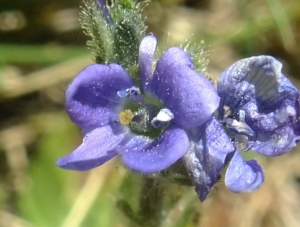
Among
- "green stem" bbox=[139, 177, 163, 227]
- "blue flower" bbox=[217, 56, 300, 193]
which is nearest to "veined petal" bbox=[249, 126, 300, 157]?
"blue flower" bbox=[217, 56, 300, 193]

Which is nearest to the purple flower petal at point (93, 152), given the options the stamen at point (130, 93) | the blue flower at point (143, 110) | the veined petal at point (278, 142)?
the blue flower at point (143, 110)

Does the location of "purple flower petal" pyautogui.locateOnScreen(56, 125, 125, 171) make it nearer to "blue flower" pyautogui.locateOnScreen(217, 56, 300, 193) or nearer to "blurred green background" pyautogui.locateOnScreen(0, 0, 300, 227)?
"blue flower" pyautogui.locateOnScreen(217, 56, 300, 193)

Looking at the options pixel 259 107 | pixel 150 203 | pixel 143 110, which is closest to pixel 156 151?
pixel 143 110

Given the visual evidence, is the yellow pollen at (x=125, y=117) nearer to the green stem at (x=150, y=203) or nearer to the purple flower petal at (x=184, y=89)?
the purple flower petal at (x=184, y=89)

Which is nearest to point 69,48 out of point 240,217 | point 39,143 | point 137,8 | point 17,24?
point 17,24

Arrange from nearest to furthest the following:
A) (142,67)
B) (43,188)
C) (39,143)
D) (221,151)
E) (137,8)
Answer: (221,151) → (142,67) → (137,8) → (43,188) → (39,143)

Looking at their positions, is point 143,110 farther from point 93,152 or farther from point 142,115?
point 93,152

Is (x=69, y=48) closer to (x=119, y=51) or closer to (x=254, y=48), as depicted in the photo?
(x=254, y=48)
